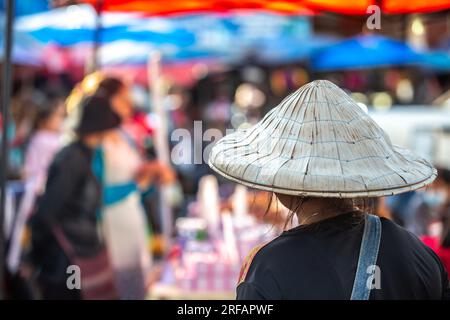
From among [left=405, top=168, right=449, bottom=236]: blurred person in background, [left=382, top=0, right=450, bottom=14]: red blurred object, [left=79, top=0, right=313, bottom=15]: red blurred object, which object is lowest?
[left=405, top=168, right=449, bottom=236]: blurred person in background

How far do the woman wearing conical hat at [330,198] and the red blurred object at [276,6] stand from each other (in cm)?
194

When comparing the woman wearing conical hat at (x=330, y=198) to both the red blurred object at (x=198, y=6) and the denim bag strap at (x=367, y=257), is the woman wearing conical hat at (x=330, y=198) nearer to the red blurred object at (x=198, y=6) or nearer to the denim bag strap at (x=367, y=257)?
the denim bag strap at (x=367, y=257)

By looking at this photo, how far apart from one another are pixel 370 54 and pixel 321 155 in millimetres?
6779

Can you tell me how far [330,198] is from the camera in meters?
1.60

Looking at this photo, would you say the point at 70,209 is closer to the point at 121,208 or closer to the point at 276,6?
the point at 121,208

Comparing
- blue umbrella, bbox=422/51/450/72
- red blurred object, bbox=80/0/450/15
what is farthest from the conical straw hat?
blue umbrella, bbox=422/51/450/72

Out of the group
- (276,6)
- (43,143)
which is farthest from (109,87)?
(43,143)

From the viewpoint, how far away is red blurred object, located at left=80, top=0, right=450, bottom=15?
11.8ft

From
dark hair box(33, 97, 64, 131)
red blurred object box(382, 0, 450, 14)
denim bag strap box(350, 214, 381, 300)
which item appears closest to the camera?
denim bag strap box(350, 214, 381, 300)

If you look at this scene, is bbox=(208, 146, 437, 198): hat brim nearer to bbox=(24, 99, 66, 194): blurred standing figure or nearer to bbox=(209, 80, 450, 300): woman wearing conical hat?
bbox=(209, 80, 450, 300): woman wearing conical hat

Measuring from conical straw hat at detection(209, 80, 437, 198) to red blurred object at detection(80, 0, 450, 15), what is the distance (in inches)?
75.1

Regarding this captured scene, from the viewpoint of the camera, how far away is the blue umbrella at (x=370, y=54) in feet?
25.8

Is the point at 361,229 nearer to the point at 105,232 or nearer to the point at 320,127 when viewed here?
the point at 320,127
